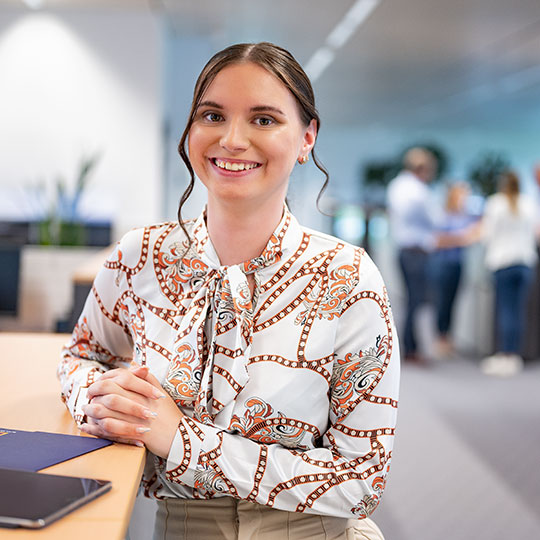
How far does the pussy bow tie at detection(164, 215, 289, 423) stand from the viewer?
1291 mm

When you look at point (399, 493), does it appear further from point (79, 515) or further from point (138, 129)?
point (138, 129)

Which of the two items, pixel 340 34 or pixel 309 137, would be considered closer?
pixel 309 137

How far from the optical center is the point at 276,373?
1294mm

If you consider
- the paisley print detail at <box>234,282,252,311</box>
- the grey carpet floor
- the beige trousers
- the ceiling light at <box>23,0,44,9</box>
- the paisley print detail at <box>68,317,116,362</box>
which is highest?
the ceiling light at <box>23,0,44,9</box>

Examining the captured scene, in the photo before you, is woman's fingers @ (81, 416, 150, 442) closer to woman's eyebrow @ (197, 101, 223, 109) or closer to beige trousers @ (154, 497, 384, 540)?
beige trousers @ (154, 497, 384, 540)

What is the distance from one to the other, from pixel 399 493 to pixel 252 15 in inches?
189

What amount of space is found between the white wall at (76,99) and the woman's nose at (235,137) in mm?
5112

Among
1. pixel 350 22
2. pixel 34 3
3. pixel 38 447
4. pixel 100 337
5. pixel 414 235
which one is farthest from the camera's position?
pixel 350 22

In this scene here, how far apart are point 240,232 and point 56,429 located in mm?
511

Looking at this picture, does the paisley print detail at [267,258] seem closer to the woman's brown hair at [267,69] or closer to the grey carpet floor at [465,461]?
the woman's brown hair at [267,69]

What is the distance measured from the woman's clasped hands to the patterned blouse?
0.10 feet

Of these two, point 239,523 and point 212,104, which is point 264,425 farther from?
point 212,104

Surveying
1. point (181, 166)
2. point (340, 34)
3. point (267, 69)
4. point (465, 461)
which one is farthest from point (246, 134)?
point (181, 166)

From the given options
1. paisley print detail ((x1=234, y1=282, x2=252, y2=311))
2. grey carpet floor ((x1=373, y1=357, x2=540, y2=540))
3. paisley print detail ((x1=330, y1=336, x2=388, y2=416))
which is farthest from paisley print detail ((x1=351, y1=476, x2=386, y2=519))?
grey carpet floor ((x1=373, y1=357, x2=540, y2=540))
